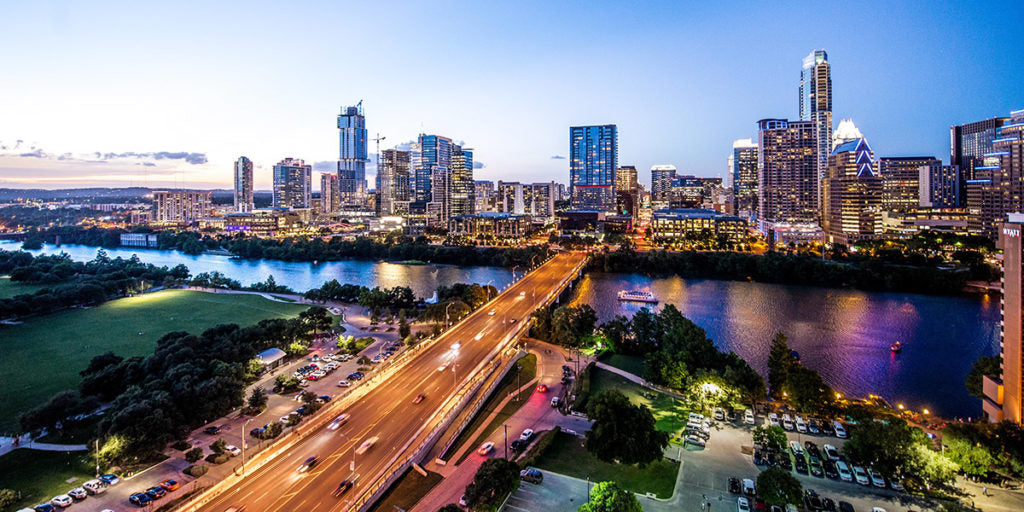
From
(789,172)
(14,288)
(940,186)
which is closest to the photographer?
(14,288)

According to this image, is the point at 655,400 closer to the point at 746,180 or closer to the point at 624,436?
the point at 624,436

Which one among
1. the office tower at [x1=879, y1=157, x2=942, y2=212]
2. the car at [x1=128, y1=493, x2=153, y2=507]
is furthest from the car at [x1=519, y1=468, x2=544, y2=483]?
the office tower at [x1=879, y1=157, x2=942, y2=212]

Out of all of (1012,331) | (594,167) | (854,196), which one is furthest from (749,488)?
(594,167)

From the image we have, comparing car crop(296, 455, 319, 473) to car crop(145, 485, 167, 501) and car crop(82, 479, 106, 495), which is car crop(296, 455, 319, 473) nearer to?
car crop(145, 485, 167, 501)

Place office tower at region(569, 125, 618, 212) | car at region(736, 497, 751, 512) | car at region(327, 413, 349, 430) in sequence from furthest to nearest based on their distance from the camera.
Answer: office tower at region(569, 125, 618, 212), car at region(327, 413, 349, 430), car at region(736, 497, 751, 512)

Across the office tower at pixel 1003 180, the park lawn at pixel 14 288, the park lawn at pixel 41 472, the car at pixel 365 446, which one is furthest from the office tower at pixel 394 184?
the car at pixel 365 446

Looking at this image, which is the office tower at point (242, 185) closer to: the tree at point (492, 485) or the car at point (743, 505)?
the tree at point (492, 485)
